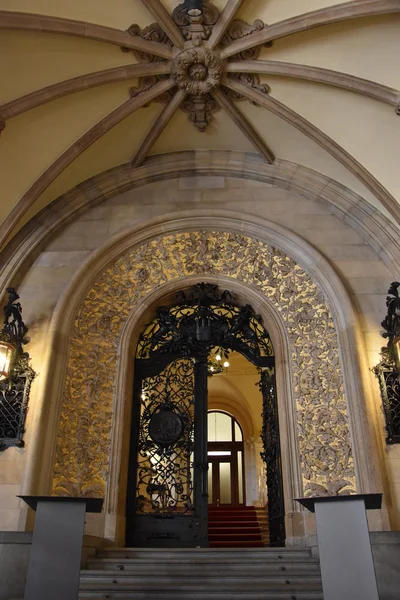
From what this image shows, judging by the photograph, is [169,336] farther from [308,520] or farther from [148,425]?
[308,520]

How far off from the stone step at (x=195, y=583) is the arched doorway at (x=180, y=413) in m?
1.47

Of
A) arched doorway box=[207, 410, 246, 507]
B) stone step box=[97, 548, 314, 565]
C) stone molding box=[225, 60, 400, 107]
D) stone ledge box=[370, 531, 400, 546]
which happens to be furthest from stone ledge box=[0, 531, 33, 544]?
arched doorway box=[207, 410, 246, 507]

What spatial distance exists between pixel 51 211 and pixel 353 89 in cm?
390

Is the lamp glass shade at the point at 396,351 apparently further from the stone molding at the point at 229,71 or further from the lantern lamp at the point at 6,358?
the lantern lamp at the point at 6,358

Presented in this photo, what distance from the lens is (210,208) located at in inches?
273

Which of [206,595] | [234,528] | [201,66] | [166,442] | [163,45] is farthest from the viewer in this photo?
[234,528]

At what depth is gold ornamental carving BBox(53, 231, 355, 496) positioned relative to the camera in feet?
18.2

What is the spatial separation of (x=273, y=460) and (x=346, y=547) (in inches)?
130

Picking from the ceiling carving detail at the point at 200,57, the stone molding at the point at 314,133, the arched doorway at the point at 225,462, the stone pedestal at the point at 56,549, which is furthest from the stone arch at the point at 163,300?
the arched doorway at the point at 225,462

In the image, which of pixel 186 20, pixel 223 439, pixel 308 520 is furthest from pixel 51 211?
pixel 223 439

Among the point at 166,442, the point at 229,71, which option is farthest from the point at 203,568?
the point at 229,71

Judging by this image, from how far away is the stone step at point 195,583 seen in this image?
13.3 ft

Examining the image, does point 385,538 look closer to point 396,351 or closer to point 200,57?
point 396,351

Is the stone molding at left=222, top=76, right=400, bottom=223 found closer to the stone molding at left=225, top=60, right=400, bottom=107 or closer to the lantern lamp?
the stone molding at left=225, top=60, right=400, bottom=107
